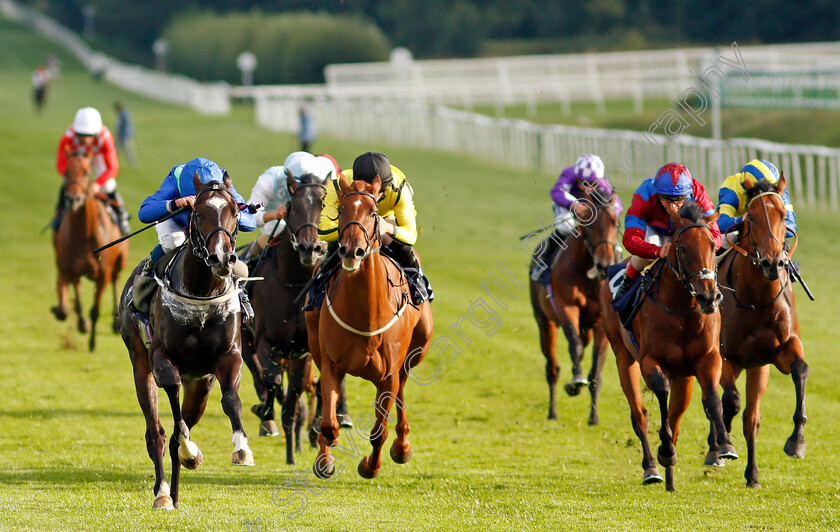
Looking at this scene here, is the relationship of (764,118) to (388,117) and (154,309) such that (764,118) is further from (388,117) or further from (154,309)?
(154,309)

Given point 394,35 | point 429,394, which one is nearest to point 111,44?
point 394,35

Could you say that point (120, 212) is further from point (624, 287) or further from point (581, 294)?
point (624, 287)

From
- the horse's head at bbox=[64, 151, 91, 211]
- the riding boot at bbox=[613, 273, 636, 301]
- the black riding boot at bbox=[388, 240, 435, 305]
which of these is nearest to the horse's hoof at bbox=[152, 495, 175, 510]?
the black riding boot at bbox=[388, 240, 435, 305]

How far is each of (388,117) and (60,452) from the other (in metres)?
24.5

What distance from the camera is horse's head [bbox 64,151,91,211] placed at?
1138cm

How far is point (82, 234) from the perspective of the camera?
38.1ft

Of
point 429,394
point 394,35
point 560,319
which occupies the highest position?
point 394,35

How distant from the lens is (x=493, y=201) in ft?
72.2

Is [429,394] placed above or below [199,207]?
below

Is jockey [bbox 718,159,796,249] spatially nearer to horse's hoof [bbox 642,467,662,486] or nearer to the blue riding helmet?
the blue riding helmet

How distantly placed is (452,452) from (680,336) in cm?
231

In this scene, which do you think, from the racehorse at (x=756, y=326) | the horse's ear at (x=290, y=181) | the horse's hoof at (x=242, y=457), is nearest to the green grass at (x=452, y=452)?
the horse's hoof at (x=242, y=457)

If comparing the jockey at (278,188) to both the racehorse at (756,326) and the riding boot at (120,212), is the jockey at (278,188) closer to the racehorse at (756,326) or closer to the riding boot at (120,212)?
the racehorse at (756,326)

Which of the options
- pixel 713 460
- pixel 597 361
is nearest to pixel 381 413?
pixel 713 460
